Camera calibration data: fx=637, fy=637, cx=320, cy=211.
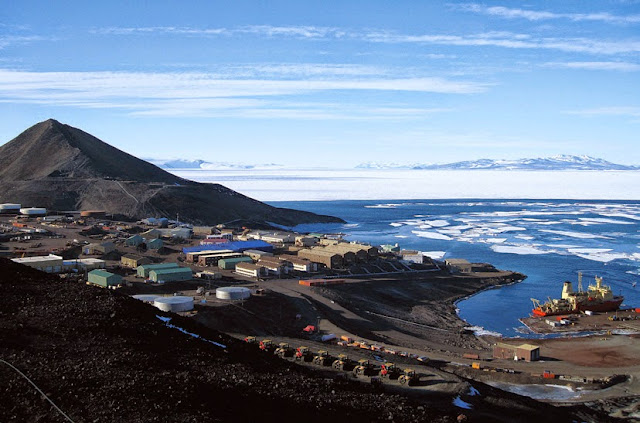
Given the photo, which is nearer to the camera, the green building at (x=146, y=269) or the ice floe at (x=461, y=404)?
the ice floe at (x=461, y=404)

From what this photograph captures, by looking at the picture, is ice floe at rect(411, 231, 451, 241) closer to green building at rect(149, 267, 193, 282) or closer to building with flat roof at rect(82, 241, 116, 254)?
building with flat roof at rect(82, 241, 116, 254)

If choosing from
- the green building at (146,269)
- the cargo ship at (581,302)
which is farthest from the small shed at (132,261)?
the cargo ship at (581,302)

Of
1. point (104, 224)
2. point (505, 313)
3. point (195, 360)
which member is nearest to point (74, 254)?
point (104, 224)

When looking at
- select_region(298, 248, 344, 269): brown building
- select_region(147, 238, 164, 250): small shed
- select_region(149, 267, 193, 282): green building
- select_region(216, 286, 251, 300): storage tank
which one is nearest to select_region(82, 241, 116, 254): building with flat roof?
select_region(147, 238, 164, 250): small shed

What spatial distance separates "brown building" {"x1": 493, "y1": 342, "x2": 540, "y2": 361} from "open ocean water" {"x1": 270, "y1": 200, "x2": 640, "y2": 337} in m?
5.89

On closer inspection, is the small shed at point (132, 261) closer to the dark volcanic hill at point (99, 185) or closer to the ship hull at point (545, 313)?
the ship hull at point (545, 313)

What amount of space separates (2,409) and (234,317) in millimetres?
16865

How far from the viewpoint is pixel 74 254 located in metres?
40.6

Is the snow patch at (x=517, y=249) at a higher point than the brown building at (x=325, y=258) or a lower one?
lower

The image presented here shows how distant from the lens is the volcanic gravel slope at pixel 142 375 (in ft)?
33.4

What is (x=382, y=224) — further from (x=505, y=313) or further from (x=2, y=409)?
(x=2, y=409)

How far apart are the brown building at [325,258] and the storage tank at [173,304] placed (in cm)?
1647

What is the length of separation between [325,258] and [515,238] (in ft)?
104

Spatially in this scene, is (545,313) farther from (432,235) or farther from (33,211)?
(33,211)
